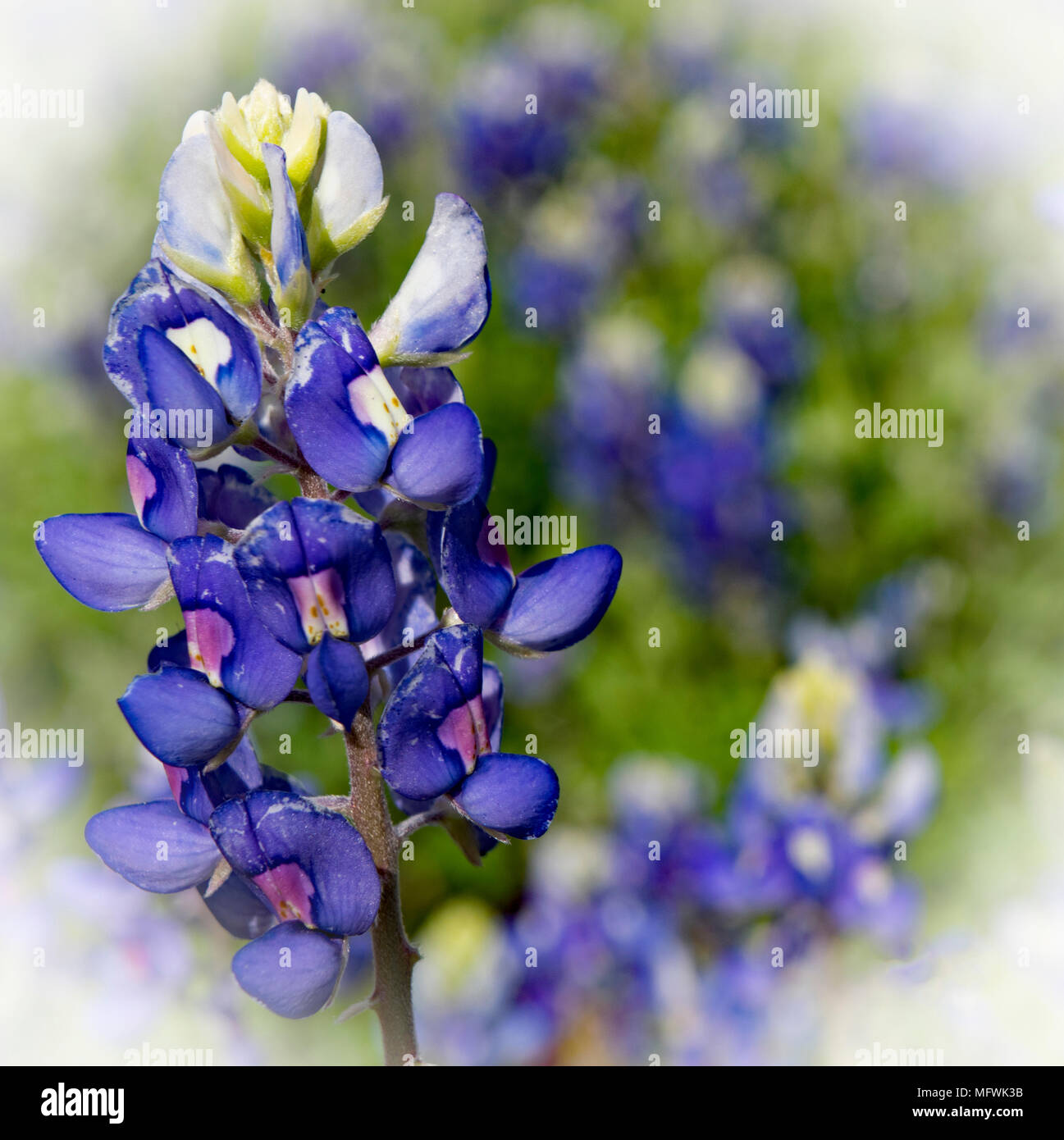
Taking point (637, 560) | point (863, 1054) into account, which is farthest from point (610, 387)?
point (863, 1054)

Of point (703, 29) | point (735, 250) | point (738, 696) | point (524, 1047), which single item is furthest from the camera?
point (703, 29)

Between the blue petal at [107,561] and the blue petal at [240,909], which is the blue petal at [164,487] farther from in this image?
the blue petal at [240,909]

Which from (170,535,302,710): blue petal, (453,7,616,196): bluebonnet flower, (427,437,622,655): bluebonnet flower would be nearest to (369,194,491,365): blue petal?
(427,437,622,655): bluebonnet flower

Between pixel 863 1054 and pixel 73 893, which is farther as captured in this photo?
pixel 863 1054

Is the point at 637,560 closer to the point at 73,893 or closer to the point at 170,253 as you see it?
the point at 73,893

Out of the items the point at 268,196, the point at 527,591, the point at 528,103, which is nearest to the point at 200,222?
the point at 268,196

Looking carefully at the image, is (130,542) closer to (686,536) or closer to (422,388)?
(422,388)

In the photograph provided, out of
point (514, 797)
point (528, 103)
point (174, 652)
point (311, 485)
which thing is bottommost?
point (514, 797)

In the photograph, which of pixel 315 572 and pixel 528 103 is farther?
pixel 528 103
